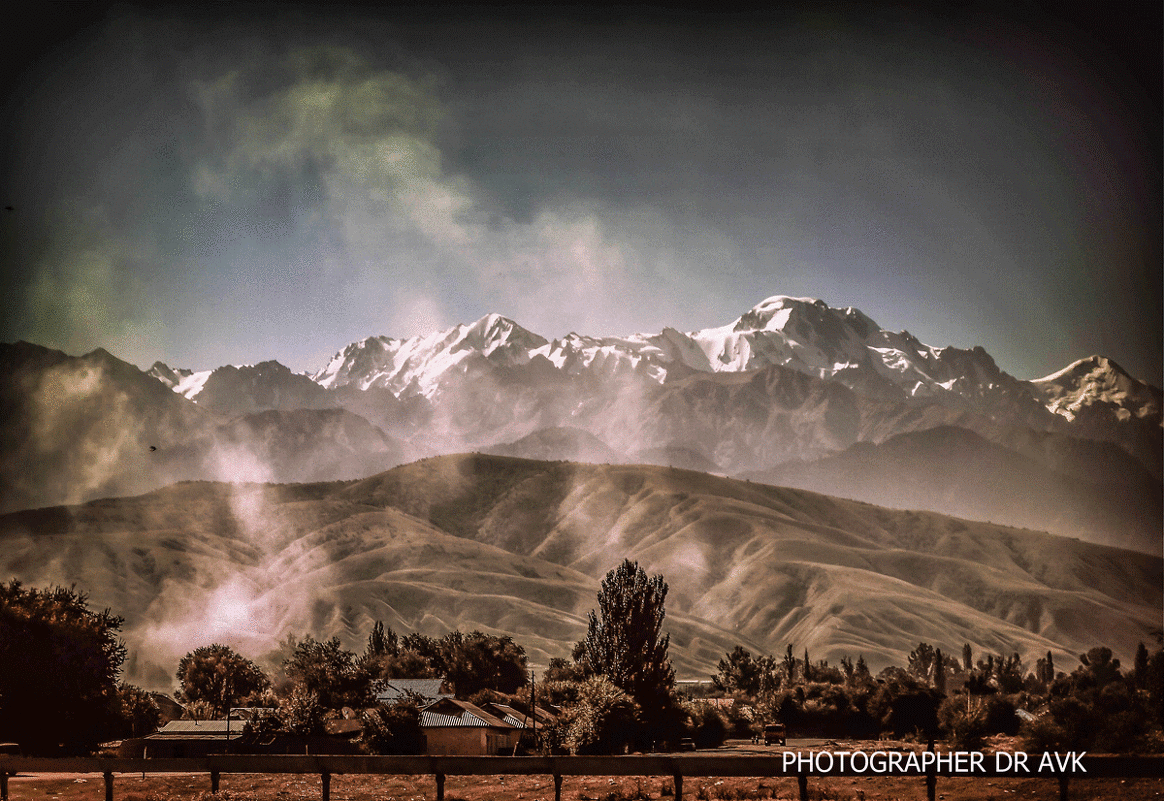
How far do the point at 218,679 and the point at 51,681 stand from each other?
57.4 m

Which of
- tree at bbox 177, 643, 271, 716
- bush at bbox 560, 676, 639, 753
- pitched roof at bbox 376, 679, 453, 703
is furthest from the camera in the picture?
tree at bbox 177, 643, 271, 716

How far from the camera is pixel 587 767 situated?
33.2 meters

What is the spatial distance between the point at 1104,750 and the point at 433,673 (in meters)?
66.8

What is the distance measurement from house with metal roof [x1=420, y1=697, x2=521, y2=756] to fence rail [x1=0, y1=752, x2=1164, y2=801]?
43.4 meters

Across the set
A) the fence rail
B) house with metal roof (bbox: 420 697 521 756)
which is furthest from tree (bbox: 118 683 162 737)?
the fence rail

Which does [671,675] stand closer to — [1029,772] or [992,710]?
[992,710]

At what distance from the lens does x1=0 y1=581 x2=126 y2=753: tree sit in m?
62.8

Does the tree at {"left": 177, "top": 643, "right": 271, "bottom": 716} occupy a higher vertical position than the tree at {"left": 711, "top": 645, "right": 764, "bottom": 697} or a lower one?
higher

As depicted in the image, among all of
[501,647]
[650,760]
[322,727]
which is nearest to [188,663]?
[501,647]

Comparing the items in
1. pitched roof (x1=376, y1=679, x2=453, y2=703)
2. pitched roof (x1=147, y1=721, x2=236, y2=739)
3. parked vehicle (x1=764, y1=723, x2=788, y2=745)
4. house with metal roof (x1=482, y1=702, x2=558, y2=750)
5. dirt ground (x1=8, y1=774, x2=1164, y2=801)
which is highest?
dirt ground (x1=8, y1=774, x2=1164, y2=801)

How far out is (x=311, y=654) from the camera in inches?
4242

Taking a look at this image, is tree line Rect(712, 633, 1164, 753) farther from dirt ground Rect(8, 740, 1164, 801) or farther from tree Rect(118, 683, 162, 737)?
tree Rect(118, 683, 162, 737)

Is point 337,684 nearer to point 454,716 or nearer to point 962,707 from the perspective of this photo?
point 454,716

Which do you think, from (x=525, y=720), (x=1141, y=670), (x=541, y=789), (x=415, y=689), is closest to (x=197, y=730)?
(x=415, y=689)
